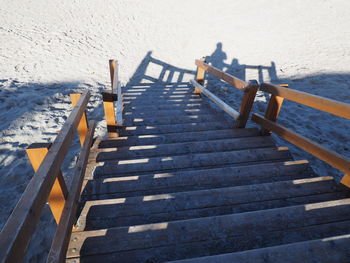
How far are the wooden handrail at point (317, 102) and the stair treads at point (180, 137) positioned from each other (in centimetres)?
89

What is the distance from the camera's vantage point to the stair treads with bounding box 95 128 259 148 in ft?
10.9

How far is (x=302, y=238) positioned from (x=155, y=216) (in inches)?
52.6

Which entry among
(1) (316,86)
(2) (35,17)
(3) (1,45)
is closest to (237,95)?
(1) (316,86)

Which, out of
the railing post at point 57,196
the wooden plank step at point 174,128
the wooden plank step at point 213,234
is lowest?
the wooden plank step at point 174,128

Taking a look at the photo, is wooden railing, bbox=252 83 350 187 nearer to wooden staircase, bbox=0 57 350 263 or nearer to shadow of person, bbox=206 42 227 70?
wooden staircase, bbox=0 57 350 263

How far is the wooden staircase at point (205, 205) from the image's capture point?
1.60 metres

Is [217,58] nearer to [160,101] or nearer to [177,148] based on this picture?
[160,101]

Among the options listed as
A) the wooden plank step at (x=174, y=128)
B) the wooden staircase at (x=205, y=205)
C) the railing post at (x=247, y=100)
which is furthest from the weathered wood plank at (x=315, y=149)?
the wooden plank step at (x=174, y=128)

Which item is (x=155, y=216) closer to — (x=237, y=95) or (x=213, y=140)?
(x=213, y=140)

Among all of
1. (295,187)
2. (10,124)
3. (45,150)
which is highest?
(45,150)

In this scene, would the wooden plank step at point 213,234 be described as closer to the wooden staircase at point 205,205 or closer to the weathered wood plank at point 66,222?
the wooden staircase at point 205,205

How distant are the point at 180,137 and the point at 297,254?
7.70ft

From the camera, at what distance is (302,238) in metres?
1.79

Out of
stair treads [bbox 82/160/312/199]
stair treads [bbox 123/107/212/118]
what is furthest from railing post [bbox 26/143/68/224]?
stair treads [bbox 123/107/212/118]
